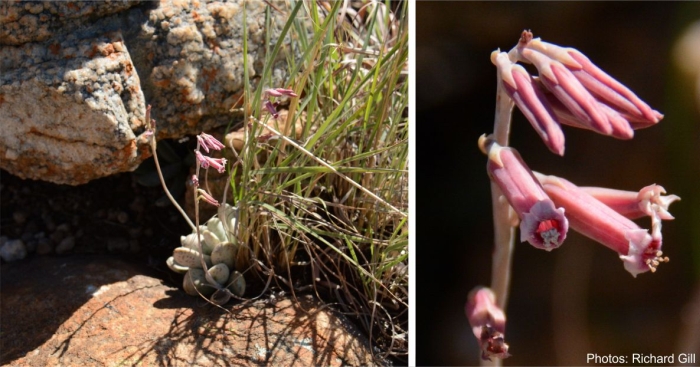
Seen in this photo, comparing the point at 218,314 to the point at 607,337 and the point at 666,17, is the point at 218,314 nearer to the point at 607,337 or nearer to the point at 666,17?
the point at 607,337

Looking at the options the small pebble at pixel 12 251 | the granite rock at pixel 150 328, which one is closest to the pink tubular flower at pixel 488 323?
the granite rock at pixel 150 328

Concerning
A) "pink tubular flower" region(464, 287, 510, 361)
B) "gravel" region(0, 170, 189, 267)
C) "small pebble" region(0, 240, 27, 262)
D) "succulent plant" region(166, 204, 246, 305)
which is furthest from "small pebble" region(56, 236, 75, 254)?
"pink tubular flower" region(464, 287, 510, 361)

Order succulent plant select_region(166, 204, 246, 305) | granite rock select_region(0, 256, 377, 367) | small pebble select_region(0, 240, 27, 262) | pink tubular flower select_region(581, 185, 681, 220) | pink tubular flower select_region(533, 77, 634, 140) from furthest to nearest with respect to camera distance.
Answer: small pebble select_region(0, 240, 27, 262) < succulent plant select_region(166, 204, 246, 305) < granite rock select_region(0, 256, 377, 367) < pink tubular flower select_region(581, 185, 681, 220) < pink tubular flower select_region(533, 77, 634, 140)

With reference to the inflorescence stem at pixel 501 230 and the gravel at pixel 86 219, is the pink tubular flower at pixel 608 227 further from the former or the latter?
the gravel at pixel 86 219

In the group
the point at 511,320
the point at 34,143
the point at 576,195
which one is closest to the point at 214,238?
the point at 34,143

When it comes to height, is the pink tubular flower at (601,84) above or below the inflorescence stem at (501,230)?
above

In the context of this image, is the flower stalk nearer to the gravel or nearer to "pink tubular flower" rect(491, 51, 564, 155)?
"pink tubular flower" rect(491, 51, 564, 155)
